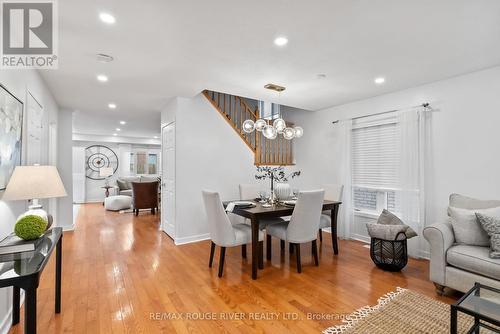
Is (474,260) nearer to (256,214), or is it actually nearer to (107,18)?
(256,214)

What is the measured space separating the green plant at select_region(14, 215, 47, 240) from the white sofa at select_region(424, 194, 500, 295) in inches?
135

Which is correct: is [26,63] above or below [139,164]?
above

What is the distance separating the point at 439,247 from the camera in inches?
96.9

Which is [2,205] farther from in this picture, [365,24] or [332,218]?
[332,218]

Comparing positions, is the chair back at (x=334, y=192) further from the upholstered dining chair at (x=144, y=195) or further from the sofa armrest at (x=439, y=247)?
the upholstered dining chair at (x=144, y=195)

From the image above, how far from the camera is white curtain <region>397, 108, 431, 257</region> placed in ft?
11.3

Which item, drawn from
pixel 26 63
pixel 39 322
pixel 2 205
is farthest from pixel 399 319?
pixel 26 63

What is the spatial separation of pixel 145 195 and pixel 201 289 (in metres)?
4.79

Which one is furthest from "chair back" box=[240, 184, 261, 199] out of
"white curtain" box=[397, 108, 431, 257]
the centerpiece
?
"white curtain" box=[397, 108, 431, 257]

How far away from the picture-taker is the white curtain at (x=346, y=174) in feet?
14.4

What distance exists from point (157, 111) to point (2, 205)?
377 cm

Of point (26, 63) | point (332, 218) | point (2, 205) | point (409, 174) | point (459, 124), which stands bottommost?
point (332, 218)

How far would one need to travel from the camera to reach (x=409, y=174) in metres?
3.53

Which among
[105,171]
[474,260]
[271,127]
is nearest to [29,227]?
[271,127]
